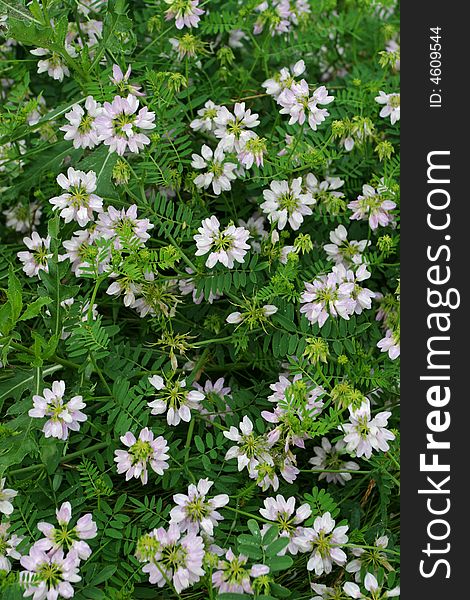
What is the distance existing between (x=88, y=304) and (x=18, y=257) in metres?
0.23

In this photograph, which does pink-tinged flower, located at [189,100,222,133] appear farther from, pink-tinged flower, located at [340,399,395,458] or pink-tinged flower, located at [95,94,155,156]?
pink-tinged flower, located at [340,399,395,458]

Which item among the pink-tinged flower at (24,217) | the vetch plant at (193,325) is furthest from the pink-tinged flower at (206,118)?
the pink-tinged flower at (24,217)

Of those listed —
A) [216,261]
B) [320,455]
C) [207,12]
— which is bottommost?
[320,455]

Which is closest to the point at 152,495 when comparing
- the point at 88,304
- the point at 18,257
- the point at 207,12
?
the point at 88,304

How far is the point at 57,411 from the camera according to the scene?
119 centimetres

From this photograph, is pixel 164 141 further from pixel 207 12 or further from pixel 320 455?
pixel 320 455

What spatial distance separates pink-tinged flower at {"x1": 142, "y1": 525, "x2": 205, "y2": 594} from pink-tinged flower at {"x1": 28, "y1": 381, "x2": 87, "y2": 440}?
188 mm

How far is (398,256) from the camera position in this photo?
4.89ft

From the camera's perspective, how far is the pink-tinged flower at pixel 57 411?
3.86 ft

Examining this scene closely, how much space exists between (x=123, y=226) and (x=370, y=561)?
1.98 feet

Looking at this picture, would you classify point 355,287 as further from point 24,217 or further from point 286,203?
point 24,217

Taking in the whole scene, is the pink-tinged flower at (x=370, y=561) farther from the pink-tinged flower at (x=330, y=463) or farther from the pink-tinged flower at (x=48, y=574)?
the pink-tinged flower at (x=48, y=574)

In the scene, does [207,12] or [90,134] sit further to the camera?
[207,12]

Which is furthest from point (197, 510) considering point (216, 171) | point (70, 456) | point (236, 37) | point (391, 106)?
point (236, 37)
